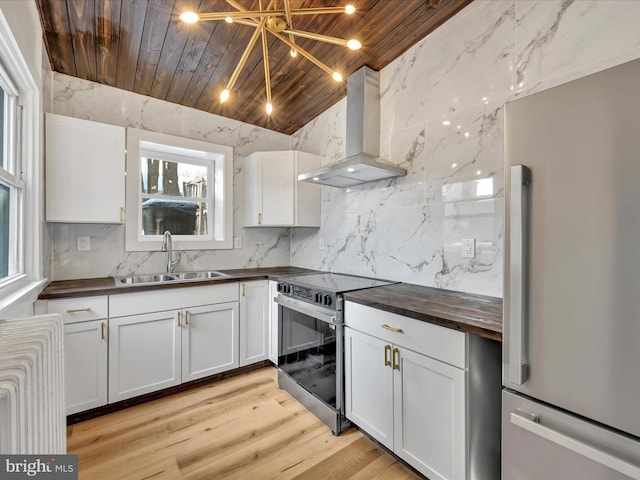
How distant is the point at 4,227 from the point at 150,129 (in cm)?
143

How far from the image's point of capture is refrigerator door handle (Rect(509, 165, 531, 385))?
0.99 metres

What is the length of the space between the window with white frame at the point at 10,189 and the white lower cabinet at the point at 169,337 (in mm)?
579

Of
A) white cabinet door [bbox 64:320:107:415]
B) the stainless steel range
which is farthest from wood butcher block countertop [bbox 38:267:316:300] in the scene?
the stainless steel range

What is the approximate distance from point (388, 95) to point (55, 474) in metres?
2.80

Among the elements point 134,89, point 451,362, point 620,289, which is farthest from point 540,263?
point 134,89

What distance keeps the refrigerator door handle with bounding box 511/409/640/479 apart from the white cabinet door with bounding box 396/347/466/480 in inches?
11.3

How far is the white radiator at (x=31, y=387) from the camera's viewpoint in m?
0.70

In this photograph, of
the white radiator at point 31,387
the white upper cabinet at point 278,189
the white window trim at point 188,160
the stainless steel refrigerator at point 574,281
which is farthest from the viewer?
the white upper cabinet at point 278,189

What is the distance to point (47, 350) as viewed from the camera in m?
1.02

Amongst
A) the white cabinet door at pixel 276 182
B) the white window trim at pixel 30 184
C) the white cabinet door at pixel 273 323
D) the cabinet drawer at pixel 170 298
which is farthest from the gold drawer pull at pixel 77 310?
the white cabinet door at pixel 276 182

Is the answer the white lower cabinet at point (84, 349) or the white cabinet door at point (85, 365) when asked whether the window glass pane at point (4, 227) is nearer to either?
the white lower cabinet at point (84, 349)

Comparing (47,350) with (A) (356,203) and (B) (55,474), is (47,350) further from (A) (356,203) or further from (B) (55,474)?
(A) (356,203)

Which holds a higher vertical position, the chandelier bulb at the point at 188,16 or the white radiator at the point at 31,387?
the chandelier bulb at the point at 188,16

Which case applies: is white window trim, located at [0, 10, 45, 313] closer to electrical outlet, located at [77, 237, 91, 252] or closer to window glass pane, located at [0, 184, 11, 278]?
window glass pane, located at [0, 184, 11, 278]
